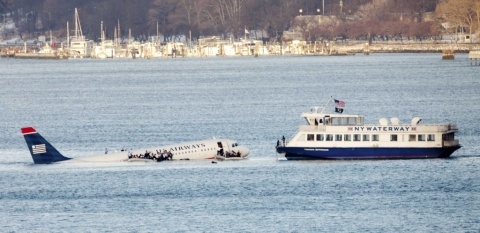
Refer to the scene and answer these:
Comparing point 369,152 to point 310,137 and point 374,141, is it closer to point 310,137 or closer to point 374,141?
point 374,141

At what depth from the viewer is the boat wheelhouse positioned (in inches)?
3462

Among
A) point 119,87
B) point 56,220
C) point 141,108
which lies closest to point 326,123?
point 56,220

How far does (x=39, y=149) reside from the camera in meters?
90.5

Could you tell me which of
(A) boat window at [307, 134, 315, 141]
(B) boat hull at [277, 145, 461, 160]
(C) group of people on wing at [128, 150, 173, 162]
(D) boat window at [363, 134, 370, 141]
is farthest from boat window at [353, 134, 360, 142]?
(C) group of people on wing at [128, 150, 173, 162]

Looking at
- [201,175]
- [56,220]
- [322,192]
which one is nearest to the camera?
[56,220]

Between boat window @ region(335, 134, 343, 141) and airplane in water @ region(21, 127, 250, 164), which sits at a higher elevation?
boat window @ region(335, 134, 343, 141)

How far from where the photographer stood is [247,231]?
6681 centimetres

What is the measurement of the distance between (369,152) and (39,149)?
718 inches

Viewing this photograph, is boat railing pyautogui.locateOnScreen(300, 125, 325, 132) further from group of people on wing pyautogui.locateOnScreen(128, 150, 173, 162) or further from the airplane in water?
group of people on wing pyautogui.locateOnScreen(128, 150, 173, 162)

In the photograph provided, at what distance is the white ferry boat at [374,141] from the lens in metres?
87.9

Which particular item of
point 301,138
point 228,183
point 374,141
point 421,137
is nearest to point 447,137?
point 421,137

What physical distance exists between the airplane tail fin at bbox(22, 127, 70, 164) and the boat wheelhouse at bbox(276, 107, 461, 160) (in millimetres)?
13255

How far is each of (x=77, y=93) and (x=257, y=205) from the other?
104769mm

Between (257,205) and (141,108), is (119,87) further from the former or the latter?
(257,205)
